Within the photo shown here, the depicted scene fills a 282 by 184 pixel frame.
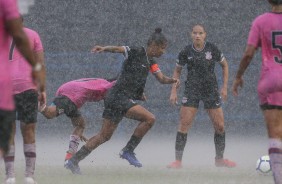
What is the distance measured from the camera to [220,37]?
1675 cm

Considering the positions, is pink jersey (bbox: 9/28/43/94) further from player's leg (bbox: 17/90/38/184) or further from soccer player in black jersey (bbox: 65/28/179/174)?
soccer player in black jersey (bbox: 65/28/179/174)

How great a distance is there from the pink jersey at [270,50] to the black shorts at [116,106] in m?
3.12

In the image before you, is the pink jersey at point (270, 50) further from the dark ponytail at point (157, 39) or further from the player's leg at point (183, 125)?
the player's leg at point (183, 125)

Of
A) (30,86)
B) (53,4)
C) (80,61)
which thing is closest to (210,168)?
(30,86)

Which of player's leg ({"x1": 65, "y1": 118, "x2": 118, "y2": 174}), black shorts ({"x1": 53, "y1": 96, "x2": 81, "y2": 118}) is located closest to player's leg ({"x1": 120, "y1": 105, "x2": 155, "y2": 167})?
player's leg ({"x1": 65, "y1": 118, "x2": 118, "y2": 174})

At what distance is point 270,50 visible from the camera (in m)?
7.32

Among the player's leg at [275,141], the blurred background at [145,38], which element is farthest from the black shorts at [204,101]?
the player's leg at [275,141]

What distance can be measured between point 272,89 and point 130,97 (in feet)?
11.0

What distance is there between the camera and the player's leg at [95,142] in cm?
1024

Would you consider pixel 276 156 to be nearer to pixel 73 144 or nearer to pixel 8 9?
pixel 8 9

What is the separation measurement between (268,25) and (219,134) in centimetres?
459

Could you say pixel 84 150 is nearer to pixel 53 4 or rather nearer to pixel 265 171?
pixel 265 171

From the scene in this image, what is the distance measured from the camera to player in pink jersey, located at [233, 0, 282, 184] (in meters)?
7.21

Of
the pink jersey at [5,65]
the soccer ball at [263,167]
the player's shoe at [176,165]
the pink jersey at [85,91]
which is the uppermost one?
the pink jersey at [5,65]
